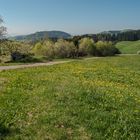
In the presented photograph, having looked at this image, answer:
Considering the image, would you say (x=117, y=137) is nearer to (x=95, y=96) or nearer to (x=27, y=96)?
(x=95, y=96)

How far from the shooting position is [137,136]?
13.3m

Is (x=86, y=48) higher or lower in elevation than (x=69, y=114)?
lower

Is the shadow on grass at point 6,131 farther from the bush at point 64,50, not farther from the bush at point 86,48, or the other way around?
the bush at point 86,48

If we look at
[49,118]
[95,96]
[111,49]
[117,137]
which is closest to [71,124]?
[49,118]

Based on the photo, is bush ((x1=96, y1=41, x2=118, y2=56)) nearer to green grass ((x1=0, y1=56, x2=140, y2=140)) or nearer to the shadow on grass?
green grass ((x1=0, y1=56, x2=140, y2=140))

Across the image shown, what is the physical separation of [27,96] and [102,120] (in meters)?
5.98

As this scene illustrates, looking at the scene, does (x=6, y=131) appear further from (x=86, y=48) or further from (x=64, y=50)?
(x=86, y=48)

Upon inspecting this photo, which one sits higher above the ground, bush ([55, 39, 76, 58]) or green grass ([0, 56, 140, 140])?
green grass ([0, 56, 140, 140])

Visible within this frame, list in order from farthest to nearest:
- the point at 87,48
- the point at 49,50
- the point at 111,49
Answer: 1. the point at 111,49
2. the point at 87,48
3. the point at 49,50

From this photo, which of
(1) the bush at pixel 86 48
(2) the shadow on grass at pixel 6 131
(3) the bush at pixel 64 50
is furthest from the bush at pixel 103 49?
(2) the shadow on grass at pixel 6 131

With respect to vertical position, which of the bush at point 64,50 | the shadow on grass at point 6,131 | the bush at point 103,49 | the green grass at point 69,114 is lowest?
the bush at point 103,49

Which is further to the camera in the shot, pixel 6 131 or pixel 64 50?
pixel 64 50

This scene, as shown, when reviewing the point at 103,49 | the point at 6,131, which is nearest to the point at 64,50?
the point at 103,49

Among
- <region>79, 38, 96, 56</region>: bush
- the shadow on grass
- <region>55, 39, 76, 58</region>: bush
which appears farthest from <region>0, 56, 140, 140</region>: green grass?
<region>79, 38, 96, 56</region>: bush
